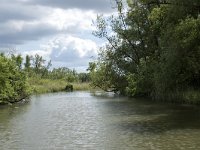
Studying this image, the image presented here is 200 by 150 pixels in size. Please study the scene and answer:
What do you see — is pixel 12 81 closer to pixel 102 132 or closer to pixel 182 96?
pixel 182 96

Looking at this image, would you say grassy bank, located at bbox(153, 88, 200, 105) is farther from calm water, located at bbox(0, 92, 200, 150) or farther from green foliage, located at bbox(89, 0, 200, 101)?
calm water, located at bbox(0, 92, 200, 150)

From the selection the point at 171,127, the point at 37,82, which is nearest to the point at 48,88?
the point at 37,82

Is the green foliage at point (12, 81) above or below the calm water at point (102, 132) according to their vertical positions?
above

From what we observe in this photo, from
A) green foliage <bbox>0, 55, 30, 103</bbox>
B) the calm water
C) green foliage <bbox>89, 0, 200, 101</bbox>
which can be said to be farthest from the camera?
green foliage <bbox>0, 55, 30, 103</bbox>

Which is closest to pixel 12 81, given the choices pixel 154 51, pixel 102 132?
pixel 154 51

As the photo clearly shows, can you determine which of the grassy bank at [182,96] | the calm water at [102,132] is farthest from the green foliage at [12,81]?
the grassy bank at [182,96]

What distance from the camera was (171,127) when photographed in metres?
25.3

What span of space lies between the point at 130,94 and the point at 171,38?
24.1 m

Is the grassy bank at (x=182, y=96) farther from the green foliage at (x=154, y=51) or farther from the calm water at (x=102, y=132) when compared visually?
the calm water at (x=102, y=132)

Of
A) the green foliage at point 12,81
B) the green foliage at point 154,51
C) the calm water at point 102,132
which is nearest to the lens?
the calm water at point 102,132

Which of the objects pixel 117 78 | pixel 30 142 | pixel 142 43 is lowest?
pixel 30 142

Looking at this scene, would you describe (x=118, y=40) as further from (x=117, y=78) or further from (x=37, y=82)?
(x=37, y=82)

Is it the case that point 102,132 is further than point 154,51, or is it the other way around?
point 154,51

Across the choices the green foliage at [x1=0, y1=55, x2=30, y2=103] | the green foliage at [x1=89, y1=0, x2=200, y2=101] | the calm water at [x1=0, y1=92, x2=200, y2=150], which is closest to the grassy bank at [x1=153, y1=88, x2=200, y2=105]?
the green foliage at [x1=89, y1=0, x2=200, y2=101]
